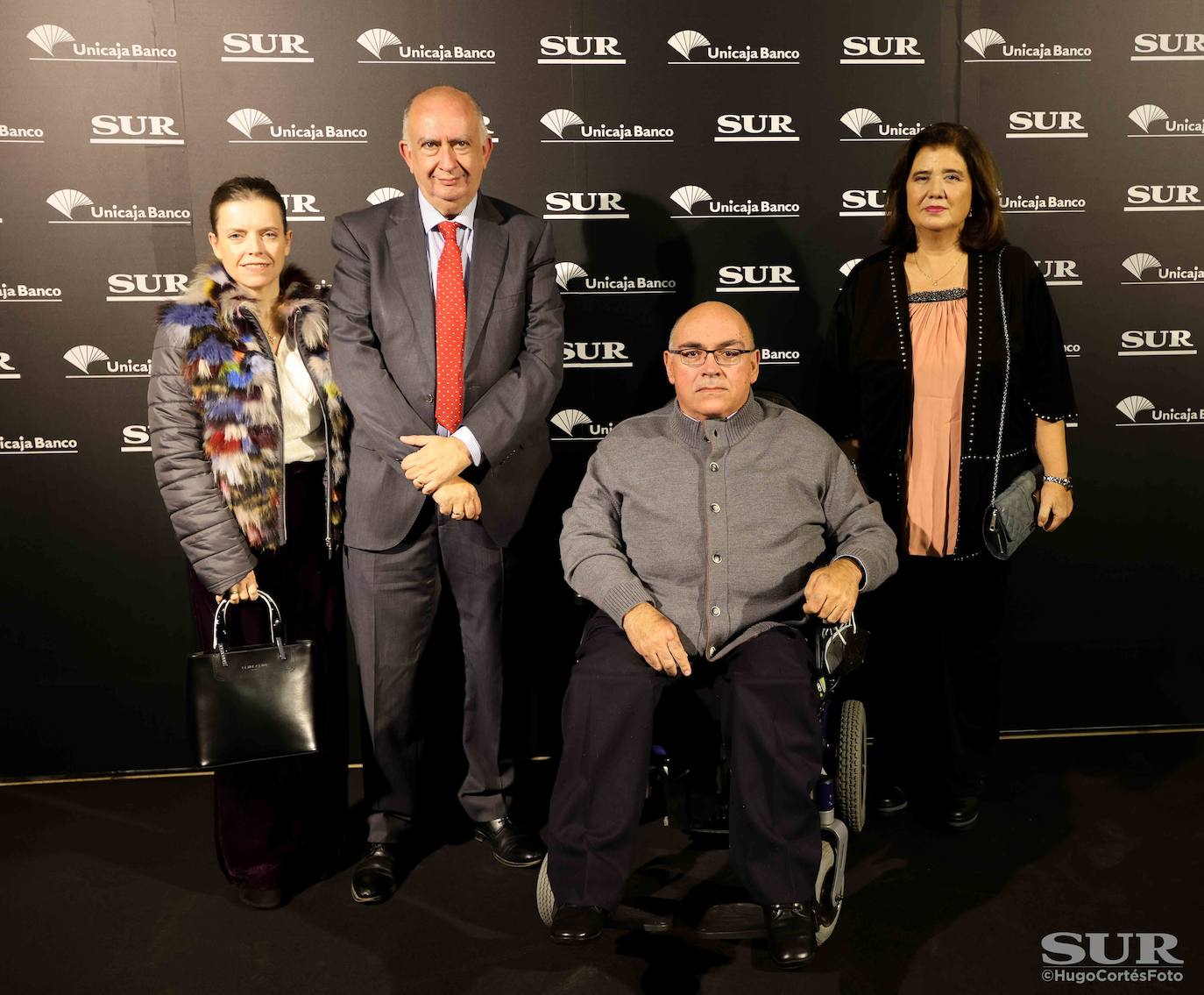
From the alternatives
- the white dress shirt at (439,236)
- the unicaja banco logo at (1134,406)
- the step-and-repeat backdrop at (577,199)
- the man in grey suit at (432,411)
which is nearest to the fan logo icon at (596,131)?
the step-and-repeat backdrop at (577,199)

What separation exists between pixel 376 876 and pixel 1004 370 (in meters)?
2.30

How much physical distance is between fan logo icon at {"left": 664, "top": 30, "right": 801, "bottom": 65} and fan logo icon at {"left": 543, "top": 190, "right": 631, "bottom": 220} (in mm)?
497

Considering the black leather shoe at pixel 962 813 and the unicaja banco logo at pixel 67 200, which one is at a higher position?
the unicaja banco logo at pixel 67 200

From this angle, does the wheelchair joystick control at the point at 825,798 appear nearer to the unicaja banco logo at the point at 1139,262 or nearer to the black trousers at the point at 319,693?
the black trousers at the point at 319,693

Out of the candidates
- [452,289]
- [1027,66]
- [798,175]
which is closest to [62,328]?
[452,289]

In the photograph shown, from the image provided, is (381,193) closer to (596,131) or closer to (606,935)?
(596,131)

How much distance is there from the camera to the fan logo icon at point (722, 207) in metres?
3.62

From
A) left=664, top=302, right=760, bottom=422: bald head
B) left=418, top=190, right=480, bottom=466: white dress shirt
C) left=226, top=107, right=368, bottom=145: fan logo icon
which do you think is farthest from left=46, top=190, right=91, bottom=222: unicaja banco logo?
left=664, top=302, right=760, bottom=422: bald head

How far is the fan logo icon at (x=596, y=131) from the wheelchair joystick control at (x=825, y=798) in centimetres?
218

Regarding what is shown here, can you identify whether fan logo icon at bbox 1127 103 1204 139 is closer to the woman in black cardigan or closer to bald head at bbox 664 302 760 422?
the woman in black cardigan

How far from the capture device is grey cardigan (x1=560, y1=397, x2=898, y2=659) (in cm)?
269

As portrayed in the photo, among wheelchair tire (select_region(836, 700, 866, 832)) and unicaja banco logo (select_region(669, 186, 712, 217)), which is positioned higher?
unicaja banco logo (select_region(669, 186, 712, 217))

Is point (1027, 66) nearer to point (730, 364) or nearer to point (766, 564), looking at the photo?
point (730, 364)

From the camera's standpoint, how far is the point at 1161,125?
3.66m
